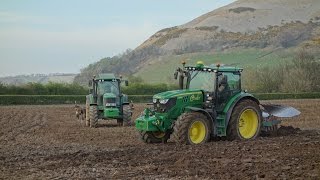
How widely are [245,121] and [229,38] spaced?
314 ft

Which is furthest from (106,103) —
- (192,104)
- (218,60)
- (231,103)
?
(218,60)

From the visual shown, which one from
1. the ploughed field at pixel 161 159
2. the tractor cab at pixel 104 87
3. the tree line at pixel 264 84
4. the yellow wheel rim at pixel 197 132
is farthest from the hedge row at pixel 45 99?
the yellow wheel rim at pixel 197 132

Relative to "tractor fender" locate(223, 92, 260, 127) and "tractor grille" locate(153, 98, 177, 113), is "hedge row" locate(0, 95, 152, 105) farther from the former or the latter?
"tractor grille" locate(153, 98, 177, 113)

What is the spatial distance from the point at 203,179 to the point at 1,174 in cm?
390

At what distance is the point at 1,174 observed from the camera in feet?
34.1

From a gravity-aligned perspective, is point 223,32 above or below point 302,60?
above

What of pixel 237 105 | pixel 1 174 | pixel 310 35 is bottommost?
pixel 1 174

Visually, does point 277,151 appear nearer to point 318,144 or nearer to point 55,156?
point 318,144

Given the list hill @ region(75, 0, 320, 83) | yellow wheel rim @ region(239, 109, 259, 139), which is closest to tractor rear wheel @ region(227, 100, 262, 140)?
yellow wheel rim @ region(239, 109, 259, 139)

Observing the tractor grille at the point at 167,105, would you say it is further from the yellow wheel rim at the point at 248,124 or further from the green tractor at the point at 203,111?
the yellow wheel rim at the point at 248,124

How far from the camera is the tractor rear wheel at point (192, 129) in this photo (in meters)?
13.9

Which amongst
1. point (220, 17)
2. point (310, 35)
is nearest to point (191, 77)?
point (310, 35)

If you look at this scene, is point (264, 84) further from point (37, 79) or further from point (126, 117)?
point (37, 79)

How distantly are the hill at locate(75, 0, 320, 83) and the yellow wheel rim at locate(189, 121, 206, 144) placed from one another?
231ft
